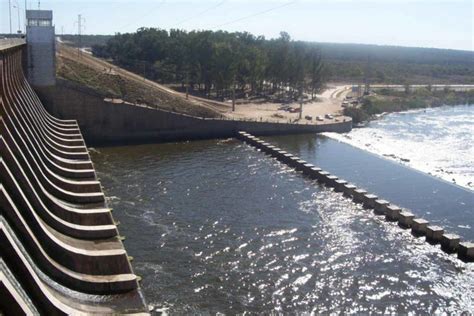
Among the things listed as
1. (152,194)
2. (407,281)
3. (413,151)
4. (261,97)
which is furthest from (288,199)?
(261,97)

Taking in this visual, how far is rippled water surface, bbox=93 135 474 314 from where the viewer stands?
2475 cm

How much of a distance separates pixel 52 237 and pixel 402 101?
89.2 metres

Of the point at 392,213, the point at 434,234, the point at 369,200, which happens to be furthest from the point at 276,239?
the point at 369,200

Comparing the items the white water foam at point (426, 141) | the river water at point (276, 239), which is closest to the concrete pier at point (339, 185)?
the river water at point (276, 239)

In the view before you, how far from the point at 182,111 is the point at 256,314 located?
4848cm

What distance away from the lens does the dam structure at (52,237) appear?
17453 millimetres

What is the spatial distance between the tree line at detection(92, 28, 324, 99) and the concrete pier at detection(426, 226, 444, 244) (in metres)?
52.2

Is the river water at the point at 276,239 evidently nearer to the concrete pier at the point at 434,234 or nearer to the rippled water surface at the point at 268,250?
the rippled water surface at the point at 268,250

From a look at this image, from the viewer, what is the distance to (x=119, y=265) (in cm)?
2275

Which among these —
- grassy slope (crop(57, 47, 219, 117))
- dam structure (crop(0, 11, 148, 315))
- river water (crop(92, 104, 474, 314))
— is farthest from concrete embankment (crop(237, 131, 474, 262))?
grassy slope (crop(57, 47, 219, 117))

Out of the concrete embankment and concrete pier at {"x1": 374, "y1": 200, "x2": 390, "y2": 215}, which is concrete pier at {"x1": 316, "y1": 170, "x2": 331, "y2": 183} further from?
concrete pier at {"x1": 374, "y1": 200, "x2": 390, "y2": 215}

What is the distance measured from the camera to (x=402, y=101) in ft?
335

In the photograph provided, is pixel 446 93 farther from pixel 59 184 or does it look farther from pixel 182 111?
pixel 59 184

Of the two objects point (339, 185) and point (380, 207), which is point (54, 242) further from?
point (339, 185)
